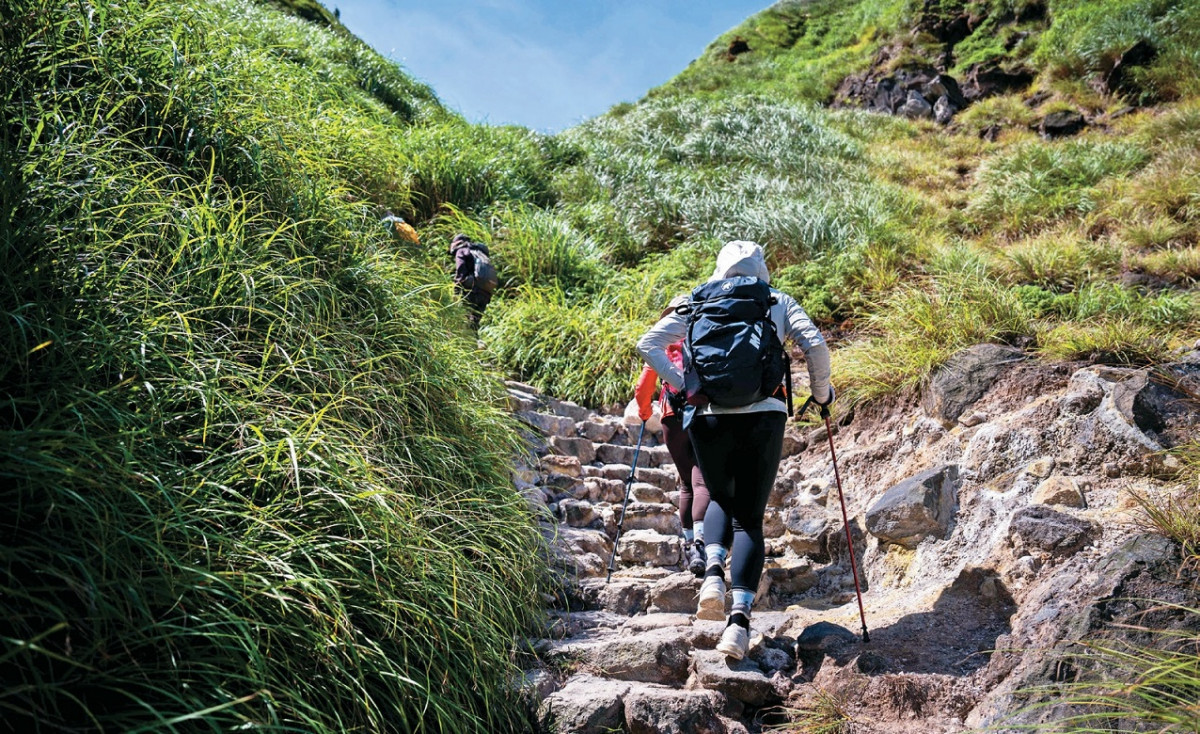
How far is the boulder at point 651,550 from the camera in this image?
16.7 ft

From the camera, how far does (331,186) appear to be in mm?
5320

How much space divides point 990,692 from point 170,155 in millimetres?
4962

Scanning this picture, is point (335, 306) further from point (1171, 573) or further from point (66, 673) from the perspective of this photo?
point (1171, 573)

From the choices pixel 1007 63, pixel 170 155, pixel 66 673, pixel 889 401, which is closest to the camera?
pixel 66 673

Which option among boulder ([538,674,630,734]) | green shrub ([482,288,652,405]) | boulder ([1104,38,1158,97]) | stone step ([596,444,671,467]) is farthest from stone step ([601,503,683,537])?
boulder ([1104,38,1158,97])

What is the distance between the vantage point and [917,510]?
4.39 meters

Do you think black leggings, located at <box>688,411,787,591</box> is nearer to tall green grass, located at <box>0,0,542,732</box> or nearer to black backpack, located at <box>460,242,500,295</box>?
tall green grass, located at <box>0,0,542,732</box>

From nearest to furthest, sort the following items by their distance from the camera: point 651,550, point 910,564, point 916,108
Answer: point 910,564 < point 651,550 < point 916,108

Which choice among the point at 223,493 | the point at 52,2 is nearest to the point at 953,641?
the point at 223,493

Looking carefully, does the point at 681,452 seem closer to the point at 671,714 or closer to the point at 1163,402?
the point at 671,714

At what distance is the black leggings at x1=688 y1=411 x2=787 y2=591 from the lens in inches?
A: 141

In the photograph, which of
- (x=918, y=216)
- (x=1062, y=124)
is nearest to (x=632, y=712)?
(x=918, y=216)

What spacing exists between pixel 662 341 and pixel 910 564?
1.99 metres

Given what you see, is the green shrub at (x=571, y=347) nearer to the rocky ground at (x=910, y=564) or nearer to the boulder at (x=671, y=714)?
the rocky ground at (x=910, y=564)
